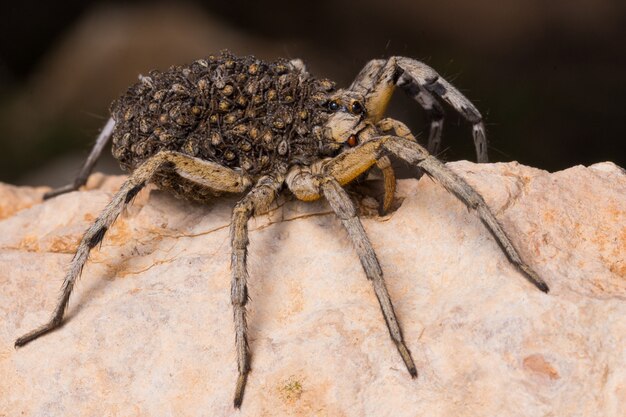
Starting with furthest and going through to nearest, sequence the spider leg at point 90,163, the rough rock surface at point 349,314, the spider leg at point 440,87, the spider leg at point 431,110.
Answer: the spider leg at point 90,163 → the spider leg at point 431,110 → the spider leg at point 440,87 → the rough rock surface at point 349,314

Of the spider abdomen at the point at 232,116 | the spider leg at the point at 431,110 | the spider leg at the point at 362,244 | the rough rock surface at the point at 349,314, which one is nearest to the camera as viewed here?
the rough rock surface at the point at 349,314

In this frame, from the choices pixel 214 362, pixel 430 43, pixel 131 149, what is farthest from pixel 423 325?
pixel 430 43

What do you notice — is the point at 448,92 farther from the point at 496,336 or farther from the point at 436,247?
the point at 496,336

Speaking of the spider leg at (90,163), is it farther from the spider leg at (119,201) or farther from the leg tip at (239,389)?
the leg tip at (239,389)

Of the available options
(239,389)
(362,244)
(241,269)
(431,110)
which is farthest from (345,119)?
(239,389)

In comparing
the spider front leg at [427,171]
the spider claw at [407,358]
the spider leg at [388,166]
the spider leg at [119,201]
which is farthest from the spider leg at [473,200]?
the spider leg at [119,201]

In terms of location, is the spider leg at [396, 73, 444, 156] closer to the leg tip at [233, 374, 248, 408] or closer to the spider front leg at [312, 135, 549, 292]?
the spider front leg at [312, 135, 549, 292]
